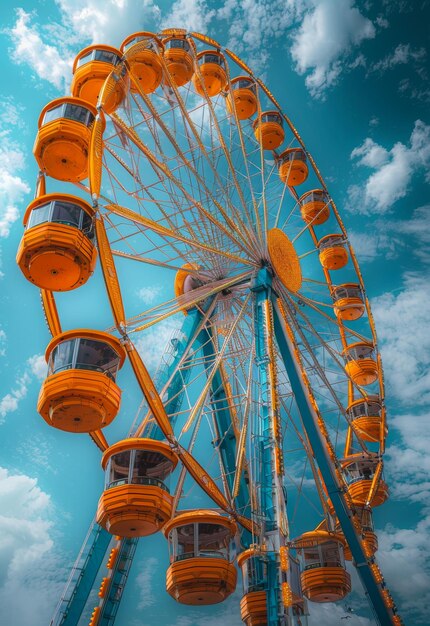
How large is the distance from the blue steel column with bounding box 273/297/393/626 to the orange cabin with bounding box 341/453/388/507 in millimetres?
3892

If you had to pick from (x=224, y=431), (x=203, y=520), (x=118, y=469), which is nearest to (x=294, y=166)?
(x=224, y=431)

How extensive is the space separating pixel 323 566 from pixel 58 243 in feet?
33.8

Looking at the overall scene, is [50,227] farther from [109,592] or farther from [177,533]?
[109,592]

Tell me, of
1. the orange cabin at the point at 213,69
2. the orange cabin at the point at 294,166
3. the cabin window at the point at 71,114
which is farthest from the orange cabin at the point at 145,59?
the orange cabin at the point at 294,166

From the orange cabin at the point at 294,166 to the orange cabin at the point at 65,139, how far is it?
9808 mm

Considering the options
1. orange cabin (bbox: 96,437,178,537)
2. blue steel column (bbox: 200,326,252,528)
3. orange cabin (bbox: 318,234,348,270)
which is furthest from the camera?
orange cabin (bbox: 318,234,348,270)

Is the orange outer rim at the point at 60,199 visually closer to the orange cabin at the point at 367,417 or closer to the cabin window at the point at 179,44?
the cabin window at the point at 179,44

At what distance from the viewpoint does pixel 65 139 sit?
1395 cm

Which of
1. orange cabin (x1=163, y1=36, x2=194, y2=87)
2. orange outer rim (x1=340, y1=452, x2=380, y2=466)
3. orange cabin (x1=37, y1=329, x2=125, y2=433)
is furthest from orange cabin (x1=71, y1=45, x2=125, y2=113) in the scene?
orange outer rim (x1=340, y1=452, x2=380, y2=466)

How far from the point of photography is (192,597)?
12164 mm

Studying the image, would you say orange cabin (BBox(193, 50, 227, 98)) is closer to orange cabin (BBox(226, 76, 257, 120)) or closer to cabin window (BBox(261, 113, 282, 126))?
orange cabin (BBox(226, 76, 257, 120))

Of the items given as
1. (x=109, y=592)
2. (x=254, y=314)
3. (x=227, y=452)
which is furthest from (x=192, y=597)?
(x=254, y=314)

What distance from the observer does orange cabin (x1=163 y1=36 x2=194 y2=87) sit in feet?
61.0

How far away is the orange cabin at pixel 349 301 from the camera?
2130 cm
